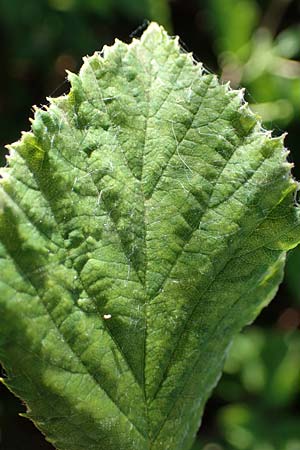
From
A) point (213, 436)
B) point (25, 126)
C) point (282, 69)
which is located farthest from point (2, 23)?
point (213, 436)

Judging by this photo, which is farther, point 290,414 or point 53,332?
point 290,414

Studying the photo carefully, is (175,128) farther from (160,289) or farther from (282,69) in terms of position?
(282,69)

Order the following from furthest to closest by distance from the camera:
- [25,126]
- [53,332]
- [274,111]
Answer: [25,126] → [274,111] → [53,332]

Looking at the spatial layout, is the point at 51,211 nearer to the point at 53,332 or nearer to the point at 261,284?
the point at 53,332

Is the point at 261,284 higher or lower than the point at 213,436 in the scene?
higher

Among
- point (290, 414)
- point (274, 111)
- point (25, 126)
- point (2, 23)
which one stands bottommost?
point (290, 414)

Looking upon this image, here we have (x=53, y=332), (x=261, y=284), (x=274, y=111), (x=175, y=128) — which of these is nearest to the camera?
(x=53, y=332)
